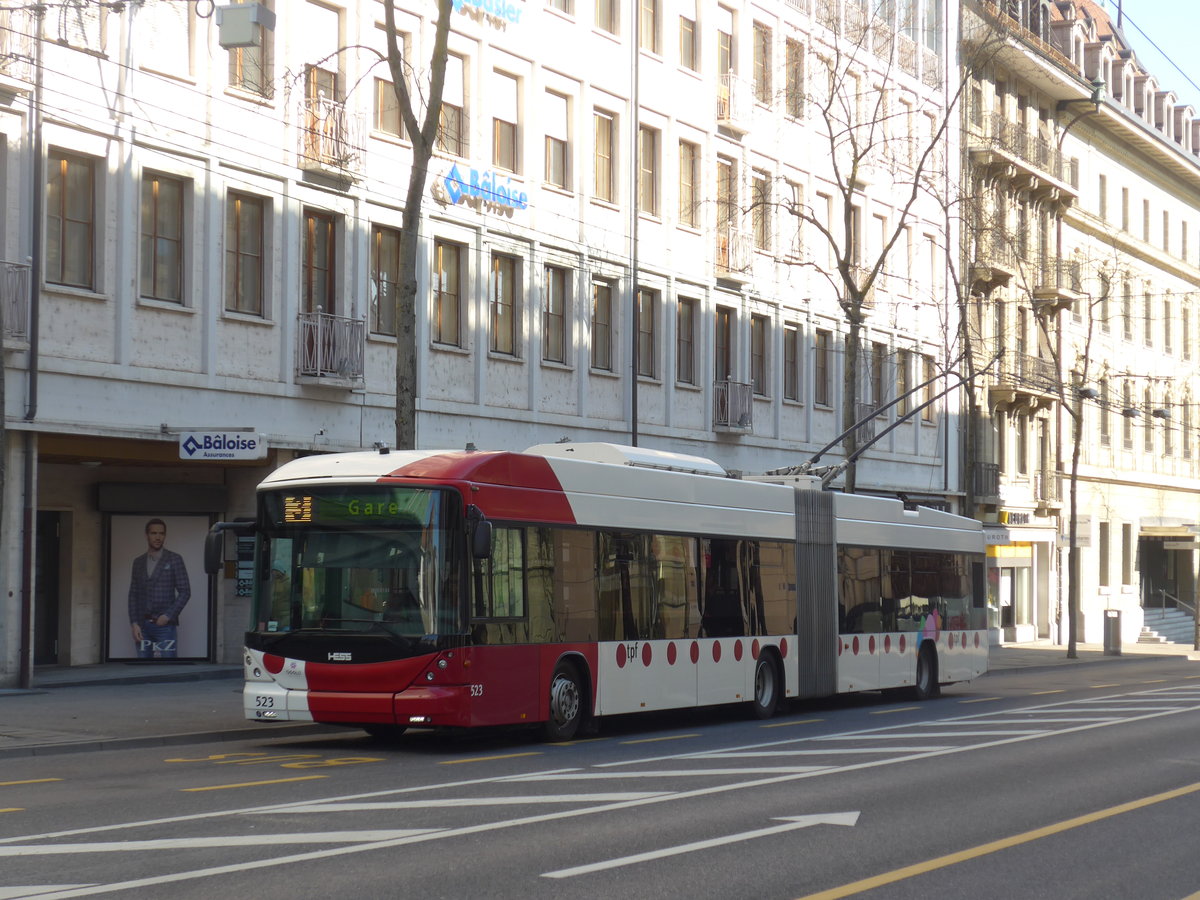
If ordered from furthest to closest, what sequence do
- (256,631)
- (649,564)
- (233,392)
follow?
1. (233,392)
2. (649,564)
3. (256,631)

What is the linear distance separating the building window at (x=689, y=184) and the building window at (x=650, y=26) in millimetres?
2225

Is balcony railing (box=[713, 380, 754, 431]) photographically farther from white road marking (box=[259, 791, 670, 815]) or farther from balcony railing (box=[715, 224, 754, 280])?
white road marking (box=[259, 791, 670, 815])

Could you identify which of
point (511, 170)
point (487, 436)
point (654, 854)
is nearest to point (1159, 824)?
point (654, 854)

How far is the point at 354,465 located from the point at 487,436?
15.4 meters

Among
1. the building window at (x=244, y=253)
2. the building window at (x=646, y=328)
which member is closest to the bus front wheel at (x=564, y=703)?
the building window at (x=244, y=253)

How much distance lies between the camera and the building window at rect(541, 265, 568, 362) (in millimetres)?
34656

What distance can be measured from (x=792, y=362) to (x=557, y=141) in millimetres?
11685

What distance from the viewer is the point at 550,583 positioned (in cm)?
1798

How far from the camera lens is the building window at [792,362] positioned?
4416 cm

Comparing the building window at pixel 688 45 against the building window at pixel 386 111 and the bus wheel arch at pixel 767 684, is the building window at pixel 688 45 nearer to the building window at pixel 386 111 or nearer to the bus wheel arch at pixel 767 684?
the building window at pixel 386 111

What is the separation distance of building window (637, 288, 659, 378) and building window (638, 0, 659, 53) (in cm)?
525

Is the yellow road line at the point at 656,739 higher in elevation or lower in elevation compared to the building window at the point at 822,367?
lower

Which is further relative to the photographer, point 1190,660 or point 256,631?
point 1190,660

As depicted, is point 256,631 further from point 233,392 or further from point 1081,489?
point 1081,489
